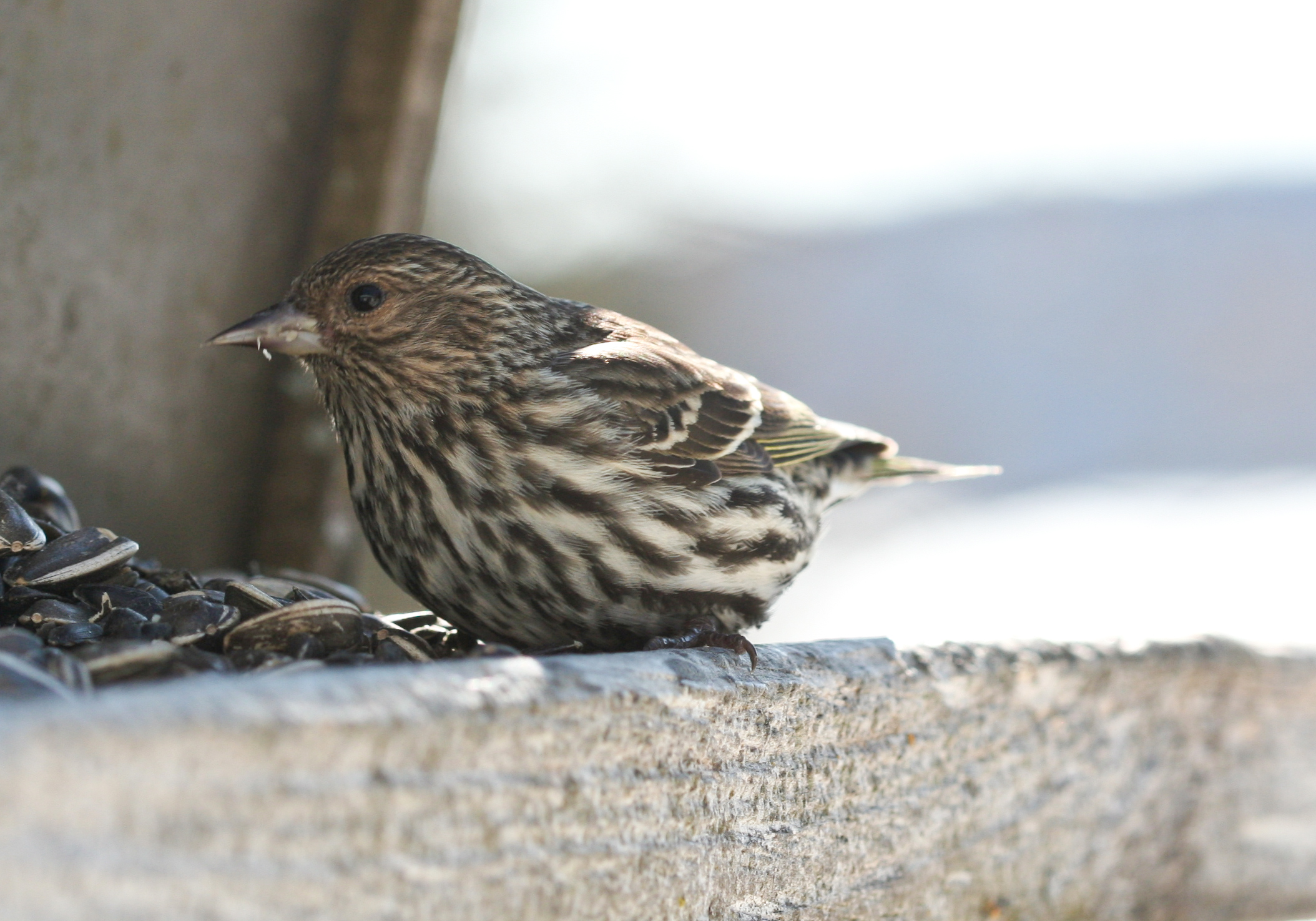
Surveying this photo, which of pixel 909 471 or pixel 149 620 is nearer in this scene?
pixel 149 620

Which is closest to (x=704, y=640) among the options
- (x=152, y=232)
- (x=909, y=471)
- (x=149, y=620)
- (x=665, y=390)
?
(x=665, y=390)

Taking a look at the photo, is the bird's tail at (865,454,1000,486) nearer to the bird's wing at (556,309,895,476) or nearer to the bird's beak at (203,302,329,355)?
the bird's wing at (556,309,895,476)

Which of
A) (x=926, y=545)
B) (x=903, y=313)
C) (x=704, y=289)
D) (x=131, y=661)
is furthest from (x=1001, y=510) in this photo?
(x=131, y=661)

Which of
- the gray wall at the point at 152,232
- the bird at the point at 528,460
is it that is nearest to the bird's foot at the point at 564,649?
the bird at the point at 528,460

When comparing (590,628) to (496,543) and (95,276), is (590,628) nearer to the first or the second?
(496,543)

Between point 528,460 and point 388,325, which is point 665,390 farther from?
point 388,325

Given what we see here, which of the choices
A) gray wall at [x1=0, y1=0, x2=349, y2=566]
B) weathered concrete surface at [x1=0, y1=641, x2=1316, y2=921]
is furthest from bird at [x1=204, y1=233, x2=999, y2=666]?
gray wall at [x1=0, y1=0, x2=349, y2=566]
